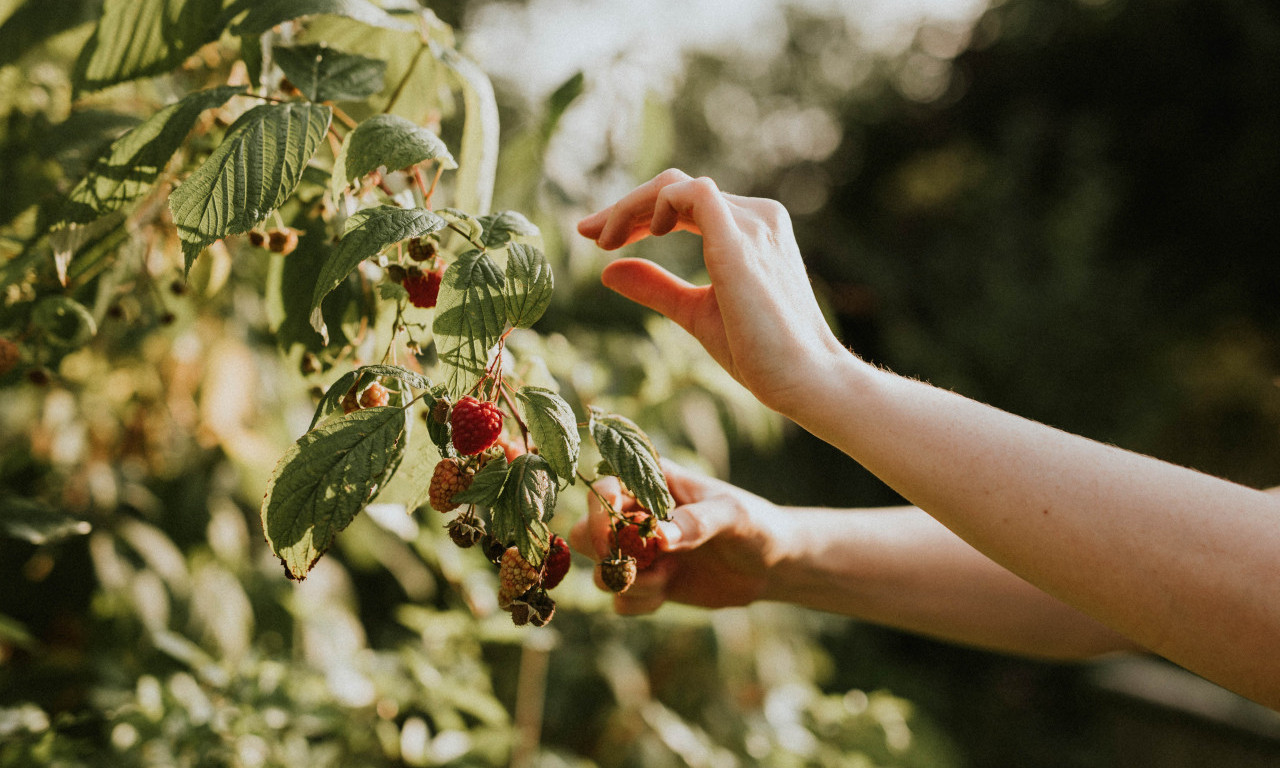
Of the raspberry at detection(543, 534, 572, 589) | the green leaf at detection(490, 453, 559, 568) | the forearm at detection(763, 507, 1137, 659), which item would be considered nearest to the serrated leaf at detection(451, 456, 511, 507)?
the green leaf at detection(490, 453, 559, 568)

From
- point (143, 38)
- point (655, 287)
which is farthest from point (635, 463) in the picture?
point (143, 38)

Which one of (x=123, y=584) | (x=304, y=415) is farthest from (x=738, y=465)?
(x=123, y=584)

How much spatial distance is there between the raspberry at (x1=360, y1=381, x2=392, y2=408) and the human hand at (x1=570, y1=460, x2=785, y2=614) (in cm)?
28

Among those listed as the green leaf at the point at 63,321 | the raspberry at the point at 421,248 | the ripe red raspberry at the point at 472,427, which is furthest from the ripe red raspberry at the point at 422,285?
the green leaf at the point at 63,321

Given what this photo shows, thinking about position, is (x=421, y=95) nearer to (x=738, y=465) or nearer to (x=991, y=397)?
(x=738, y=465)

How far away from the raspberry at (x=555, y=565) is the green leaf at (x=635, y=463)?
4.4 inches

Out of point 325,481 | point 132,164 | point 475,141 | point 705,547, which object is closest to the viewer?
point 325,481

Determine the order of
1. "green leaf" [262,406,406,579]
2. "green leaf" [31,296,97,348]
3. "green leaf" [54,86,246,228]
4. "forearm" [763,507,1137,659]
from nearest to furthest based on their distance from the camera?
1. "green leaf" [262,406,406,579]
2. "green leaf" [54,86,246,228]
3. "green leaf" [31,296,97,348]
4. "forearm" [763,507,1137,659]

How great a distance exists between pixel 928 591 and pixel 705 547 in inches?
13.4

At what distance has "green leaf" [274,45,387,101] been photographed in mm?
590

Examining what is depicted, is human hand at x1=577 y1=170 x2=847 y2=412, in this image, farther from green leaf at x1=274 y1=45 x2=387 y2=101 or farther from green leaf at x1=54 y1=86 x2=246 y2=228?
green leaf at x1=54 y1=86 x2=246 y2=228

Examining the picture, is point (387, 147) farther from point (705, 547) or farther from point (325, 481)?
point (705, 547)

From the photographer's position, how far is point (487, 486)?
0.47m

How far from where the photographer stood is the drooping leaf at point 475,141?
648 millimetres
